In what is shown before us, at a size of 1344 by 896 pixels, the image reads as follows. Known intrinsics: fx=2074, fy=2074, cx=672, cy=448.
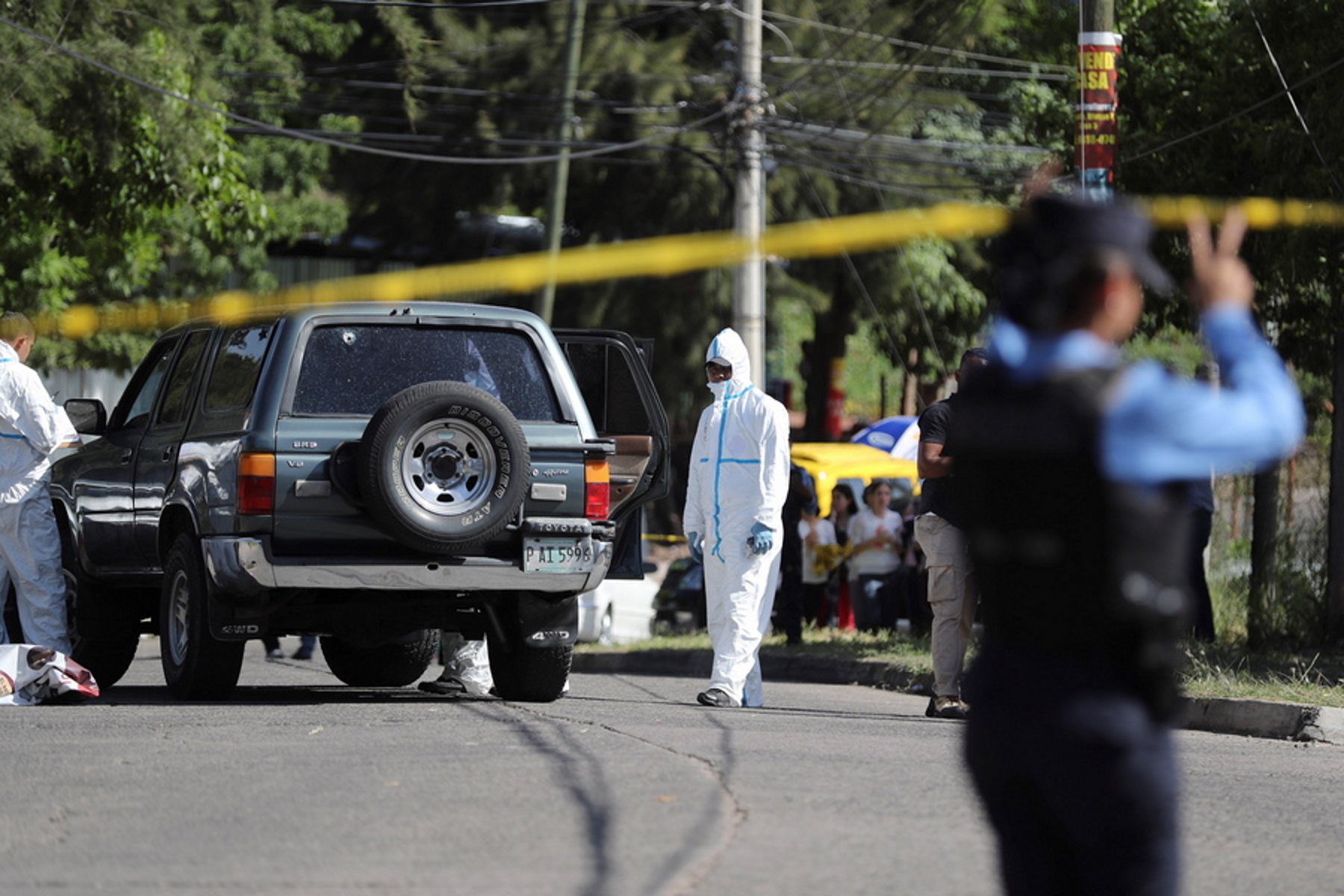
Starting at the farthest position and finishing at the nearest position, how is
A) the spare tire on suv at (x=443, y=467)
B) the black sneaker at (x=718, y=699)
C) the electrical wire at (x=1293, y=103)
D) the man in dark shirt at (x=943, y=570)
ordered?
1. the electrical wire at (x=1293, y=103)
2. the black sneaker at (x=718, y=699)
3. the man in dark shirt at (x=943, y=570)
4. the spare tire on suv at (x=443, y=467)

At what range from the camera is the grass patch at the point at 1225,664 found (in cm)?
1066

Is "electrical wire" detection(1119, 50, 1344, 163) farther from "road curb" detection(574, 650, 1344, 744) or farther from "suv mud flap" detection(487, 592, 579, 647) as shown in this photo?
"suv mud flap" detection(487, 592, 579, 647)

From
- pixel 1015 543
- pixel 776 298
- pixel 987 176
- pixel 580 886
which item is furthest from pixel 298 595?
pixel 987 176

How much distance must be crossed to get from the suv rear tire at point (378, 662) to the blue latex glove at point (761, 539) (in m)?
Answer: 2.32

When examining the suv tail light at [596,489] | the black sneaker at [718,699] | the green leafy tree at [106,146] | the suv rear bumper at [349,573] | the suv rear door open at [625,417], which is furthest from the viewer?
the green leafy tree at [106,146]

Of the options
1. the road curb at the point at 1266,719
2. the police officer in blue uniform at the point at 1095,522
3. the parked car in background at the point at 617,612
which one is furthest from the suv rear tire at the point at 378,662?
the police officer in blue uniform at the point at 1095,522

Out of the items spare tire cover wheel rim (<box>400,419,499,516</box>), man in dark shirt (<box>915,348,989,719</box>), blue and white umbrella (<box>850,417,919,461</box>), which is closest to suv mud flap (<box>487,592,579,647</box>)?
spare tire cover wheel rim (<box>400,419,499,516</box>)

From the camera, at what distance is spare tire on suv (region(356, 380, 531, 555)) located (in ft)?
30.1

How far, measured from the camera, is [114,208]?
17859mm

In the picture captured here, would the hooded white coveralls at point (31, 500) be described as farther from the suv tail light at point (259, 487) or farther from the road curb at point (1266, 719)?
the road curb at point (1266, 719)

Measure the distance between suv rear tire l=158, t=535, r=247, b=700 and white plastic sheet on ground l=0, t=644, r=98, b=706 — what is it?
48cm

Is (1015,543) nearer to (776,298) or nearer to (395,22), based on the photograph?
(395,22)

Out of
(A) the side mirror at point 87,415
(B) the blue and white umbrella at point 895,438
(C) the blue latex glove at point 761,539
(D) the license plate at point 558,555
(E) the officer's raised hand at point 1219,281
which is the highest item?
(B) the blue and white umbrella at point 895,438

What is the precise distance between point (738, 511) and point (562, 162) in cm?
1663
